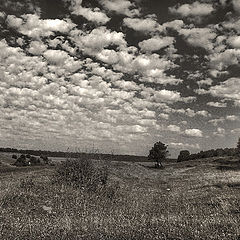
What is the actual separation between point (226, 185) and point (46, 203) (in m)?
19.1

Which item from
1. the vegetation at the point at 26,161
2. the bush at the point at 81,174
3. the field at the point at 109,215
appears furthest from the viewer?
the vegetation at the point at 26,161

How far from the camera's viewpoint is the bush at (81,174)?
28328 mm

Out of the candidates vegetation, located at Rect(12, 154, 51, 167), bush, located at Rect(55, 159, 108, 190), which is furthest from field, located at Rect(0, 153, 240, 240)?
vegetation, located at Rect(12, 154, 51, 167)

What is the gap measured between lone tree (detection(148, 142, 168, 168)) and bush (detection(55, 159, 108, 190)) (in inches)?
2194

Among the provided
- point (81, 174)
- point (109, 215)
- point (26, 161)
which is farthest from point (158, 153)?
point (109, 215)

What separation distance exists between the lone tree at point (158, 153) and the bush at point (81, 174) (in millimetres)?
55737

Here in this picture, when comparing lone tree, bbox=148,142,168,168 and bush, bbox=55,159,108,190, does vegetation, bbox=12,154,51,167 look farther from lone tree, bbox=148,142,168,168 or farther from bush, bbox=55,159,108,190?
bush, bbox=55,159,108,190

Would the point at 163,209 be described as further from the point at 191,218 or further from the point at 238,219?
the point at 238,219

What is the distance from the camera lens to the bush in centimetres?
2833

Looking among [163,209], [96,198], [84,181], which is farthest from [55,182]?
[163,209]

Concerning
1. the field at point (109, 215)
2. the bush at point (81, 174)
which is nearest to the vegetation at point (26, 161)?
the bush at point (81, 174)

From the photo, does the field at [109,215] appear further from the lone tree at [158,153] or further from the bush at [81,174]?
the lone tree at [158,153]

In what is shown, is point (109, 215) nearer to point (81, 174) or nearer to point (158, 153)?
point (81, 174)

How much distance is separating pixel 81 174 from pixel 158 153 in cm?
5850
